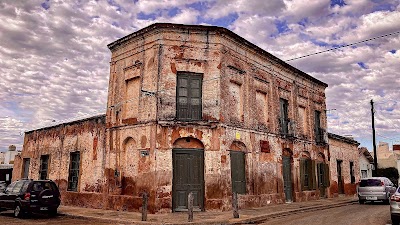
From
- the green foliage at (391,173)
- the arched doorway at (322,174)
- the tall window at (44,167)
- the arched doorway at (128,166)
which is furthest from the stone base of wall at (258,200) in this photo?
the green foliage at (391,173)

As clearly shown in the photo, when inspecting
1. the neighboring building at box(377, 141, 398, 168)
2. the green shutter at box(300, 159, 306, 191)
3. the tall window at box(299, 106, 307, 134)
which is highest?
the tall window at box(299, 106, 307, 134)

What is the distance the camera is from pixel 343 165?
1027 inches

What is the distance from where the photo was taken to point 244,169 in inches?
641

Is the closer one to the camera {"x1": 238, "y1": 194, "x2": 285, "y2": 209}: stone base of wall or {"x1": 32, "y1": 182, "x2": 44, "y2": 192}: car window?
{"x1": 32, "y1": 182, "x2": 44, "y2": 192}: car window

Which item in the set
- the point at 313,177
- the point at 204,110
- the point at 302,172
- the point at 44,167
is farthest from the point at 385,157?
the point at 44,167

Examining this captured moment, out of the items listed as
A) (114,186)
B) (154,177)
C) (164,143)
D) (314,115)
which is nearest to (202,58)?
(164,143)

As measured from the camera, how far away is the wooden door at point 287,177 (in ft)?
63.4

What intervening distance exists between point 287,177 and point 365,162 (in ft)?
62.7

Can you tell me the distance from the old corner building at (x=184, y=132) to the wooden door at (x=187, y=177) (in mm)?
42

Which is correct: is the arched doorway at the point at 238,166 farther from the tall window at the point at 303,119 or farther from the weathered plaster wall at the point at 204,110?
the tall window at the point at 303,119

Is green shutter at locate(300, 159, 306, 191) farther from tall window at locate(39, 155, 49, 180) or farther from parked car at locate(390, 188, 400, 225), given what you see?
tall window at locate(39, 155, 49, 180)

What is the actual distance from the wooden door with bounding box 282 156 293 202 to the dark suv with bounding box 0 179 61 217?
12.2 meters

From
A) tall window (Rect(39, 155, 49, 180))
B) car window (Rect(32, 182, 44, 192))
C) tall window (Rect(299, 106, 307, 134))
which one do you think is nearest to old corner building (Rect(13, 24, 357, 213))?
tall window (Rect(39, 155, 49, 180))

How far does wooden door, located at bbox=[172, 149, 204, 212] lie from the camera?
14.0 metres
